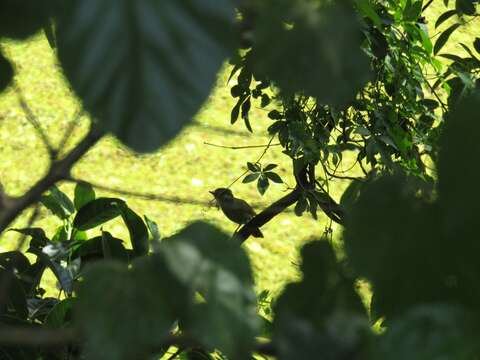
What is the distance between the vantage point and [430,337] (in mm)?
408

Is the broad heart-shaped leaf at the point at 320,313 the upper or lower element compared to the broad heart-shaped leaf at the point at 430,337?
lower

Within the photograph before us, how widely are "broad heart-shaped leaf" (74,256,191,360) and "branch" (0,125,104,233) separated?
0.50 ft

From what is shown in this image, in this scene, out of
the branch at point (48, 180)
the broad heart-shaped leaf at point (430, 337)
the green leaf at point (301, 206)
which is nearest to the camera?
the broad heart-shaped leaf at point (430, 337)

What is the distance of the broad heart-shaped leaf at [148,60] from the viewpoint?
41cm

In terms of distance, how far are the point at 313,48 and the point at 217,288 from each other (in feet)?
0.48

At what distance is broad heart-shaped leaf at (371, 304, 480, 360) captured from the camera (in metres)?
0.40

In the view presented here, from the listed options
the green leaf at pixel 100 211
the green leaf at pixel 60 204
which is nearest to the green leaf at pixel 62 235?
the green leaf at pixel 60 204

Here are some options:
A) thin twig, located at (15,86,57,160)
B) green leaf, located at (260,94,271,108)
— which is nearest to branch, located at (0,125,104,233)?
thin twig, located at (15,86,57,160)

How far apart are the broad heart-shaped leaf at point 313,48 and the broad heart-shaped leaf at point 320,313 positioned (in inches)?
5.3

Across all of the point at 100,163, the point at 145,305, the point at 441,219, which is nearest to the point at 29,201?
the point at 145,305

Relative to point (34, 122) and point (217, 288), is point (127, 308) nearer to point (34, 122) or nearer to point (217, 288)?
point (217, 288)

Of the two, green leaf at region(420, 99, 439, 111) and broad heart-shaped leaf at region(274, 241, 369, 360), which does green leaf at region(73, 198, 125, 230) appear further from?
broad heart-shaped leaf at region(274, 241, 369, 360)

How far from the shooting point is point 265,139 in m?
4.90

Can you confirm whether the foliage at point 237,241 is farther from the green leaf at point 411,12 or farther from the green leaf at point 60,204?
the green leaf at point 411,12
